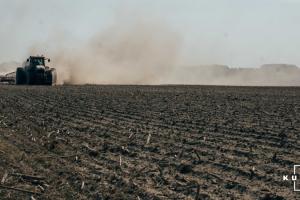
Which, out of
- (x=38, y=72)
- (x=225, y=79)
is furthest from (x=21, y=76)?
(x=225, y=79)

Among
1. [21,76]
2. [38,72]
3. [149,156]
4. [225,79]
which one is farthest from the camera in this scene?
[225,79]

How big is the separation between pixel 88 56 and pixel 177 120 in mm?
47661

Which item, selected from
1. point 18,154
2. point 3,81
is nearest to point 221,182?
point 18,154

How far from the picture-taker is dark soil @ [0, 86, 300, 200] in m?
8.43

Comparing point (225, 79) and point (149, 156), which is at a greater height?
point (225, 79)

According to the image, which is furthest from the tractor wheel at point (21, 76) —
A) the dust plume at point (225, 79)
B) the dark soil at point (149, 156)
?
the dark soil at point (149, 156)

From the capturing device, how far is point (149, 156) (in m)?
11.0

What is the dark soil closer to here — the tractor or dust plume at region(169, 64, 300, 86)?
the tractor

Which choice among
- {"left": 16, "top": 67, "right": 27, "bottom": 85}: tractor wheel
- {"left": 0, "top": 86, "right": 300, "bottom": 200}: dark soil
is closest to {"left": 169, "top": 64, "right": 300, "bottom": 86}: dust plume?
{"left": 16, "top": 67, "right": 27, "bottom": 85}: tractor wheel

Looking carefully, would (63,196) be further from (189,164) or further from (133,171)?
(189,164)

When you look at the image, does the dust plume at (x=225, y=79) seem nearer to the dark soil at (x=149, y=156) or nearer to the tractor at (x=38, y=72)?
the tractor at (x=38, y=72)

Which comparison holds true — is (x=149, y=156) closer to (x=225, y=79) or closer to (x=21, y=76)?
(x=21, y=76)

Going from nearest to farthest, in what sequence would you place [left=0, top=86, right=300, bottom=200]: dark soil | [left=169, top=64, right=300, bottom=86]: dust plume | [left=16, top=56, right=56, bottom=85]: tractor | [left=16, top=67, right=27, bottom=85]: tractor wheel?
[left=0, top=86, right=300, bottom=200]: dark soil < [left=16, top=56, right=56, bottom=85]: tractor < [left=16, top=67, right=27, bottom=85]: tractor wheel < [left=169, top=64, right=300, bottom=86]: dust plume

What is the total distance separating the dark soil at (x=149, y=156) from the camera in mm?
8430
